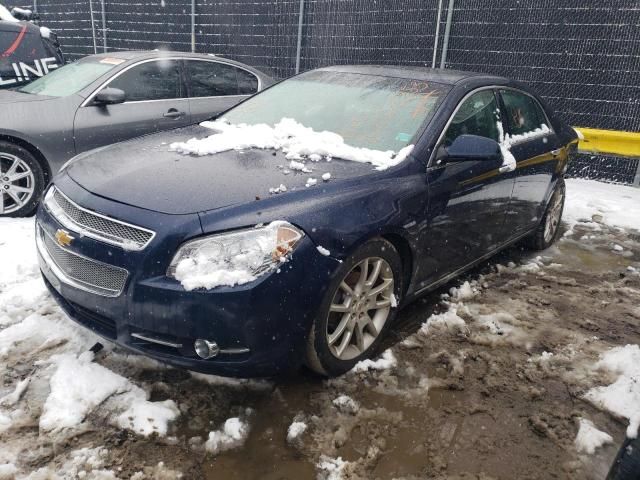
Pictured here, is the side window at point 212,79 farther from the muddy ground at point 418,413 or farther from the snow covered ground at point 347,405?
the muddy ground at point 418,413

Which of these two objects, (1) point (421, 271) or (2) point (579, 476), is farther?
(1) point (421, 271)

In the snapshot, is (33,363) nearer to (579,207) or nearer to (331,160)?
(331,160)

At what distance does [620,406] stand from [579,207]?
443 centimetres

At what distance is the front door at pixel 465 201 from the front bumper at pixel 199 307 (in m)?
0.99

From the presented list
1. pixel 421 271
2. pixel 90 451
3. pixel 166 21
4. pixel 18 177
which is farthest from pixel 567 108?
pixel 166 21

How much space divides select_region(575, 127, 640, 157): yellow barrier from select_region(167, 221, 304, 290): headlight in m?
6.29

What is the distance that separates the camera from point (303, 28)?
9773mm

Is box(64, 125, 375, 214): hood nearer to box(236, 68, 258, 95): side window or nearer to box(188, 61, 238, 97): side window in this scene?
box(188, 61, 238, 97): side window

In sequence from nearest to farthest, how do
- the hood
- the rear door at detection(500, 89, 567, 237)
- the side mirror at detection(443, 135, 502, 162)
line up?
1. the hood
2. the side mirror at detection(443, 135, 502, 162)
3. the rear door at detection(500, 89, 567, 237)

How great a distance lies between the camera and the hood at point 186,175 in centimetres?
243

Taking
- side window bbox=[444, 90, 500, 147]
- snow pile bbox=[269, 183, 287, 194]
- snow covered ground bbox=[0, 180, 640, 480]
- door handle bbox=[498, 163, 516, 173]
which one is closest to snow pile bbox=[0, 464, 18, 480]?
snow covered ground bbox=[0, 180, 640, 480]

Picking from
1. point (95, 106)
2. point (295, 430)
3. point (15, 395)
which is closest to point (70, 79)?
point (95, 106)

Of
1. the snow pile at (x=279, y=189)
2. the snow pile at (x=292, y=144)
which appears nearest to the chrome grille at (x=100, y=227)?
the snow pile at (x=279, y=189)

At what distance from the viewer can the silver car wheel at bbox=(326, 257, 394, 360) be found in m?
2.70
